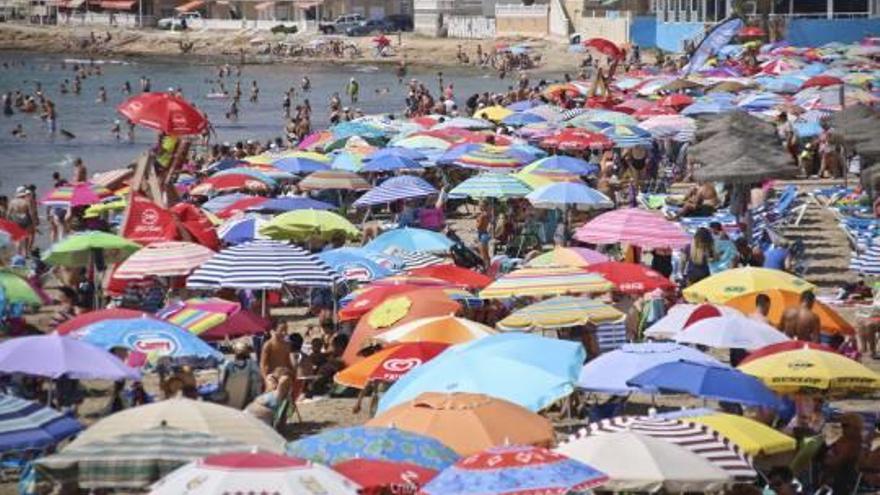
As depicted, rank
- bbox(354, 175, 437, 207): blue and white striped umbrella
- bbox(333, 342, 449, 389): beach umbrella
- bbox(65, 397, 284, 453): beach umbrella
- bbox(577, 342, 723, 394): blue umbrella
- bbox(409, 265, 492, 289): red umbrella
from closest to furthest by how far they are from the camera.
Answer: bbox(65, 397, 284, 453): beach umbrella
bbox(577, 342, 723, 394): blue umbrella
bbox(333, 342, 449, 389): beach umbrella
bbox(409, 265, 492, 289): red umbrella
bbox(354, 175, 437, 207): blue and white striped umbrella

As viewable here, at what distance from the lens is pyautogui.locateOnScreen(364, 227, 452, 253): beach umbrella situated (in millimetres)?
19078

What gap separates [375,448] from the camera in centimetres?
948

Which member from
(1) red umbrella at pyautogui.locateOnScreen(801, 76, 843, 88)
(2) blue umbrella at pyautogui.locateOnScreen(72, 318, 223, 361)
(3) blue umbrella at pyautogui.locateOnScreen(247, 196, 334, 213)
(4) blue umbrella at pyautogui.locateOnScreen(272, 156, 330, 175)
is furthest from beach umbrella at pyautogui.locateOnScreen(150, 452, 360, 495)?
(1) red umbrella at pyautogui.locateOnScreen(801, 76, 843, 88)

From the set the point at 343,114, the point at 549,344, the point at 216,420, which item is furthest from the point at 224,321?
the point at 343,114

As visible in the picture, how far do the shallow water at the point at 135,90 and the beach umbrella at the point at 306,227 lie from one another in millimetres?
21105

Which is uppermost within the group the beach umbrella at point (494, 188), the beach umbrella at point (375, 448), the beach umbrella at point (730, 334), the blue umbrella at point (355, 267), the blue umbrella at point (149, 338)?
the beach umbrella at point (375, 448)

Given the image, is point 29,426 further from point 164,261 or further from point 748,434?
point 164,261

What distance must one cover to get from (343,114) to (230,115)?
641 inches

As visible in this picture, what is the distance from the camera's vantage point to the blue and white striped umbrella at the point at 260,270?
1612 cm

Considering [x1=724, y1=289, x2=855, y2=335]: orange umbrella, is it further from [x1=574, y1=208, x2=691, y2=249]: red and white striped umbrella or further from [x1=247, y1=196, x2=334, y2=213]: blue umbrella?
[x1=247, y1=196, x2=334, y2=213]: blue umbrella

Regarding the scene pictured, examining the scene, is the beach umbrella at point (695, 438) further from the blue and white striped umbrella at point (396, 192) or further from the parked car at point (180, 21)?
the parked car at point (180, 21)

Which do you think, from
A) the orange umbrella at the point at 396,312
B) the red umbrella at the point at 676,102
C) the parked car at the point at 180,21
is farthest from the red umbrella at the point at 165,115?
the parked car at the point at 180,21

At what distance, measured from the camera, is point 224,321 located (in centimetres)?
1523

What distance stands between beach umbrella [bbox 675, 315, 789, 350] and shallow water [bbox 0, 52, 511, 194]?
28808 mm
